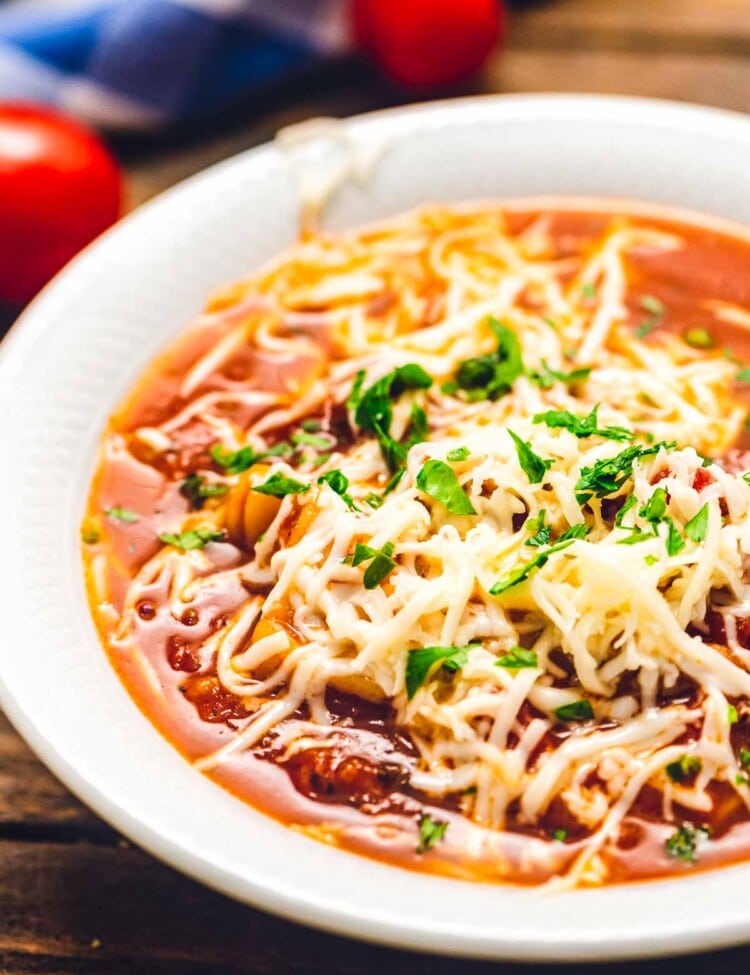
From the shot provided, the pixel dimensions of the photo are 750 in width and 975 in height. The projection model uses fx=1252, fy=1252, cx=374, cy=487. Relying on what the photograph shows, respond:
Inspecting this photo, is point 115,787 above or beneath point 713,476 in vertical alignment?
beneath

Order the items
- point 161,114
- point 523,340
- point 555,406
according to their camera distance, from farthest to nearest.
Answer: point 161,114 < point 523,340 < point 555,406

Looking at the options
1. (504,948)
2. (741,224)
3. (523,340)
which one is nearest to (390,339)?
(523,340)

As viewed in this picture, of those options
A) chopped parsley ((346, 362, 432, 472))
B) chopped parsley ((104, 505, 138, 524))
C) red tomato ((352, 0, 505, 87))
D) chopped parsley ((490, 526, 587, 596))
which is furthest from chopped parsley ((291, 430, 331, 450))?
red tomato ((352, 0, 505, 87))

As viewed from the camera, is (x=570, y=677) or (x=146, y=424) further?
(x=146, y=424)

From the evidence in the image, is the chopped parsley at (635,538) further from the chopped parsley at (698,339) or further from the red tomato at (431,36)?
the red tomato at (431,36)

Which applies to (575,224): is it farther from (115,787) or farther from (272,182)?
(115,787)

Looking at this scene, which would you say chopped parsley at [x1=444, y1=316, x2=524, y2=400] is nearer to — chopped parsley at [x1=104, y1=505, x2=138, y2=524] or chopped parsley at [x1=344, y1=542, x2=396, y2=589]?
chopped parsley at [x1=344, y1=542, x2=396, y2=589]
